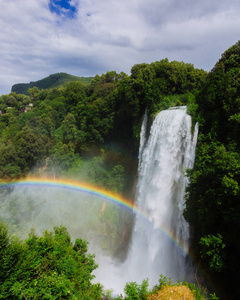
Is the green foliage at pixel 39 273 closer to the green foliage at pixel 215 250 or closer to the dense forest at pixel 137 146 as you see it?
the dense forest at pixel 137 146

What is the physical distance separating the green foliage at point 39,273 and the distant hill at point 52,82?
75.2 meters

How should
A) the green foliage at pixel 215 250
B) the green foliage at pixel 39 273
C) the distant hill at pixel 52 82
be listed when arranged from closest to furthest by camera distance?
the green foliage at pixel 39 273, the green foliage at pixel 215 250, the distant hill at pixel 52 82

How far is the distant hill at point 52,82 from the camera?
87.8 meters

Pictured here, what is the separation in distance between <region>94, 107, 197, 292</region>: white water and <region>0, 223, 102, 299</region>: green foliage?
755 cm

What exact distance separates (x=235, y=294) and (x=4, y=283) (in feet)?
32.3

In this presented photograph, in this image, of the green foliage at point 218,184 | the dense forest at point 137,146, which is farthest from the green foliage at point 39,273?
the green foliage at point 218,184

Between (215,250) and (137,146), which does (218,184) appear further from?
(137,146)

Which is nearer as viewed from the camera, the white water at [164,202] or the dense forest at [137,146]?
the dense forest at [137,146]

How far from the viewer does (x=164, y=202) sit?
15.1 m

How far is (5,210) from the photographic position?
23.4 m

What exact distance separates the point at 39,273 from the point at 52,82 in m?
111

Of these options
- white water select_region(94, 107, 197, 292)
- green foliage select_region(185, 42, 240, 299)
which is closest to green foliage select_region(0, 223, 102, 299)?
green foliage select_region(185, 42, 240, 299)

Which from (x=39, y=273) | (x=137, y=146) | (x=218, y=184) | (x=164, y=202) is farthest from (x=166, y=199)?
(x=39, y=273)

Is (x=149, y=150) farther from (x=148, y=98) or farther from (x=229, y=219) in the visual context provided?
(x=229, y=219)
